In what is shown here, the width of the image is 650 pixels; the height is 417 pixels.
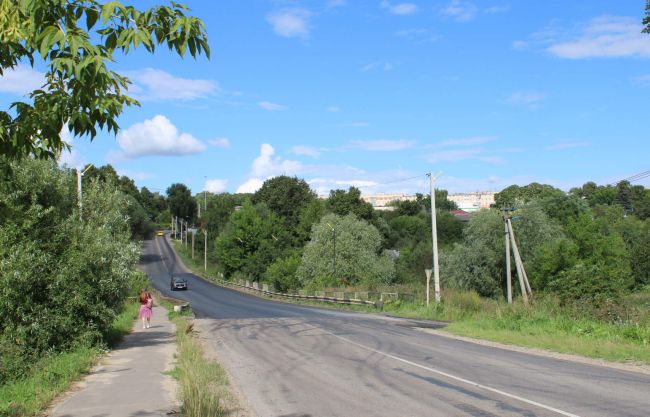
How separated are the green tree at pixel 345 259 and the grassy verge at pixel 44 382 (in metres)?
52.5

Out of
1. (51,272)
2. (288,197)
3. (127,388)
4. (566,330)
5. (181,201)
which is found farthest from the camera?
(181,201)

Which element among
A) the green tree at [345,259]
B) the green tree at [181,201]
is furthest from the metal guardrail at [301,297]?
the green tree at [181,201]

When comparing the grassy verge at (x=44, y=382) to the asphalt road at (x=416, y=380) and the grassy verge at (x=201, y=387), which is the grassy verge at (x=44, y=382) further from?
the asphalt road at (x=416, y=380)

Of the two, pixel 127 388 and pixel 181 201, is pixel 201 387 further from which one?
pixel 181 201

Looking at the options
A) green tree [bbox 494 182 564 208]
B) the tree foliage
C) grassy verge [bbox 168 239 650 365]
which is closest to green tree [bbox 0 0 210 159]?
the tree foliage

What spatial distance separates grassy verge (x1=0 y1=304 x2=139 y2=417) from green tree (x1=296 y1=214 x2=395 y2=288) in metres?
52.5

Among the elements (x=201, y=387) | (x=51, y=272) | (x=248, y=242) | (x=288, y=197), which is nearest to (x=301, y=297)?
(x=248, y=242)

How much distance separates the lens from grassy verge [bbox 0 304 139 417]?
9172mm

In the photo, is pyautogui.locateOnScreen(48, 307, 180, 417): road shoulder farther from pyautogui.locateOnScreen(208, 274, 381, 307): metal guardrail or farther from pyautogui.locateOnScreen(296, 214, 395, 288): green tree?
pyautogui.locateOnScreen(296, 214, 395, 288): green tree

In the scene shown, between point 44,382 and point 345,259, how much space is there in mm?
59555

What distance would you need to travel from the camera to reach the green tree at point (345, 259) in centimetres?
6844

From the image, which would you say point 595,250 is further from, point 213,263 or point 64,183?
point 213,263

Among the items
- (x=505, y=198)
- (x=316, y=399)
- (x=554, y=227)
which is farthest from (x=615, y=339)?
(x=505, y=198)

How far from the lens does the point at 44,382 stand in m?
11.1
